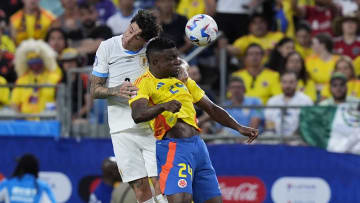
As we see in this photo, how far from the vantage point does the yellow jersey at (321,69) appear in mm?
15688

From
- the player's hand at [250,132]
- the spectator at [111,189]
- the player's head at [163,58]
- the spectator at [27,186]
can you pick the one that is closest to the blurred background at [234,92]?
the spectator at [27,186]

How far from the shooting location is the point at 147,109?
29.9 ft

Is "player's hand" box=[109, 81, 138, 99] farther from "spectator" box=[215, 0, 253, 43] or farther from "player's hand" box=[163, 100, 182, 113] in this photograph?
"spectator" box=[215, 0, 253, 43]

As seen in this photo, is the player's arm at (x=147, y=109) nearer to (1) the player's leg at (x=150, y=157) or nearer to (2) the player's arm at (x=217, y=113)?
(2) the player's arm at (x=217, y=113)

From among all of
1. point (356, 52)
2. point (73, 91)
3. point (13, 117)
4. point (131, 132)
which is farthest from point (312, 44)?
point (131, 132)

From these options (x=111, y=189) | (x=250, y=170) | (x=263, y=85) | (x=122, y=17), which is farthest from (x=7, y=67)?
(x=250, y=170)

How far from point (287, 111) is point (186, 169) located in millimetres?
5041

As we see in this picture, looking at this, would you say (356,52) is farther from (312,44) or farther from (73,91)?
(73,91)

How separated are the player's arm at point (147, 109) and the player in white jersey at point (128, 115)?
1.01 meters

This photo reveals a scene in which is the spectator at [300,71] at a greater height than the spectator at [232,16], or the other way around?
the spectator at [232,16]

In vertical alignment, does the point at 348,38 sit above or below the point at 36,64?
above

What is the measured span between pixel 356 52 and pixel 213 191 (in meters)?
7.20

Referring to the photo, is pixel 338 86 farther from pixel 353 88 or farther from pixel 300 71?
pixel 300 71

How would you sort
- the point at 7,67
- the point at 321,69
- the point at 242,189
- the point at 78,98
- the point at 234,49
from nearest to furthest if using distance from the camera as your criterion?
the point at 242,189 → the point at 78,98 → the point at 321,69 → the point at 234,49 → the point at 7,67
